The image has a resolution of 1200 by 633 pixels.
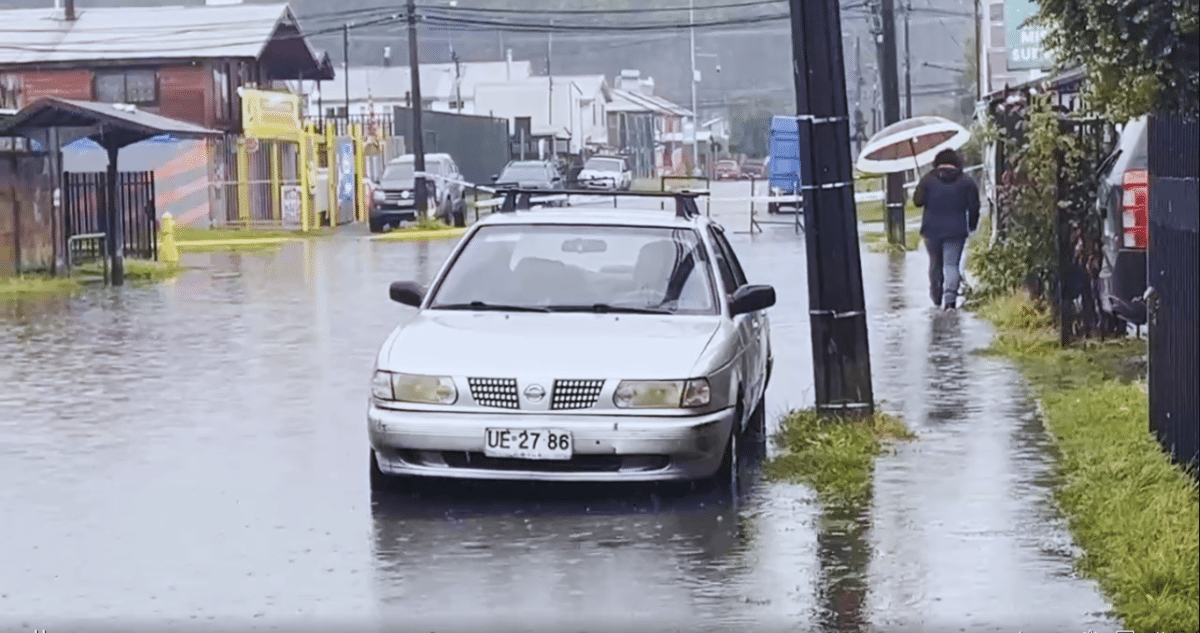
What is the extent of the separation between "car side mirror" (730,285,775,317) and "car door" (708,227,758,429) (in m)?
0.05

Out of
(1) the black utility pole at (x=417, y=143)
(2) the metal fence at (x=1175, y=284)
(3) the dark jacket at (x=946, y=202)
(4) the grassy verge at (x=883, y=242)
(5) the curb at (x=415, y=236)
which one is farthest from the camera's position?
(1) the black utility pole at (x=417, y=143)

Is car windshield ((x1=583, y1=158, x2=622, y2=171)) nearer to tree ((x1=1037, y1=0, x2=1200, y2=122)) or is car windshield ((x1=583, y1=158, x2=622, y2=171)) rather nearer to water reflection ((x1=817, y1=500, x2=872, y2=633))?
tree ((x1=1037, y1=0, x2=1200, y2=122))

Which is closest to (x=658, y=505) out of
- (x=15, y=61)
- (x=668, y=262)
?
(x=668, y=262)

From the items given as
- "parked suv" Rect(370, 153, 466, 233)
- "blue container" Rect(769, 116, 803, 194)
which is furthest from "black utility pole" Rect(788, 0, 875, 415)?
"blue container" Rect(769, 116, 803, 194)

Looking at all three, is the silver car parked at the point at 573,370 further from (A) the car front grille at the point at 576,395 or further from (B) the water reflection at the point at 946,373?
(B) the water reflection at the point at 946,373

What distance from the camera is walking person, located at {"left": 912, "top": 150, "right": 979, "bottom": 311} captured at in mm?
20453

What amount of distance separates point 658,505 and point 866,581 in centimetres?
206

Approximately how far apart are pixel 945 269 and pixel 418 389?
1203 cm

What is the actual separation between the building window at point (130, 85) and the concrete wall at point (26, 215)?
23.5 m

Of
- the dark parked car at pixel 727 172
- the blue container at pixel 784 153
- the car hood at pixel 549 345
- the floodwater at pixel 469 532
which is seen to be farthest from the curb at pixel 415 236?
the dark parked car at pixel 727 172

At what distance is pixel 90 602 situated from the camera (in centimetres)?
798

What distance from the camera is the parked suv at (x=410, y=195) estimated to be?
162ft

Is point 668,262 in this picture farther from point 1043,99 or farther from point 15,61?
point 15,61

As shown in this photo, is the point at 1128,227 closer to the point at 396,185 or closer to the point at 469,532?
the point at 469,532
